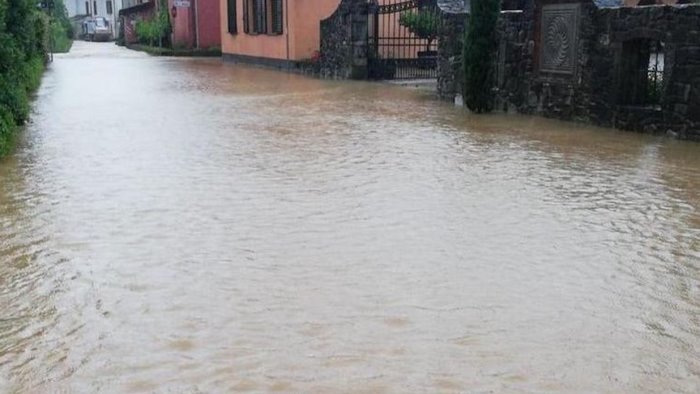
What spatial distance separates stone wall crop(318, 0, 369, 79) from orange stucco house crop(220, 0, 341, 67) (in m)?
1.78

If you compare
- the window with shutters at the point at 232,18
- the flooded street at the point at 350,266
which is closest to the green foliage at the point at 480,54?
the flooded street at the point at 350,266

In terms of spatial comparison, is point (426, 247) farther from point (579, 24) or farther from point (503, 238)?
point (579, 24)

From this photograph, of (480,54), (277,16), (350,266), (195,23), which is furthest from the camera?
(195,23)

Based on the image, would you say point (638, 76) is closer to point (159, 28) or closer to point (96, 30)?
point (159, 28)

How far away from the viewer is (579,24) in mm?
12453

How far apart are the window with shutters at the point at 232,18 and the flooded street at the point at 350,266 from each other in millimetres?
22189

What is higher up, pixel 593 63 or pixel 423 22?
pixel 423 22

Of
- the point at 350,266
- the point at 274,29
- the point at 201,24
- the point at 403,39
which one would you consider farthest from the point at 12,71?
the point at 201,24

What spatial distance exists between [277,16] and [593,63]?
55.4 feet

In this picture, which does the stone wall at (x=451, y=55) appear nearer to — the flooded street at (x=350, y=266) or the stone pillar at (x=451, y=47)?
the stone pillar at (x=451, y=47)

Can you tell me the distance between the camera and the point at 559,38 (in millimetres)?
12938

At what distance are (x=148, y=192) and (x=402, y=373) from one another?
14.6ft

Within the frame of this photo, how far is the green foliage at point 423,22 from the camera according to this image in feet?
73.0

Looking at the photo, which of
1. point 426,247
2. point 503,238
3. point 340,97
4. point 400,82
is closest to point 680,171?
point 503,238
